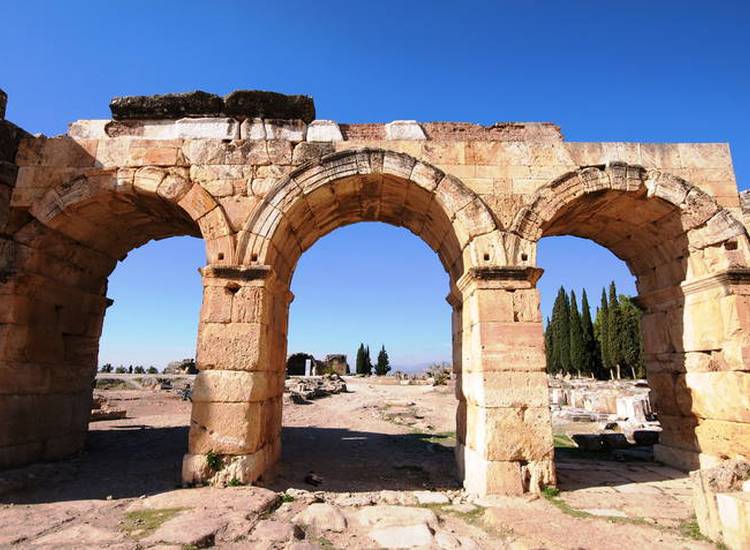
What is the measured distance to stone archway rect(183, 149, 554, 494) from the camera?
16.4 feet

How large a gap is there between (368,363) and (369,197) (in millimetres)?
35081

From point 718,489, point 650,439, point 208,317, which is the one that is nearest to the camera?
point 718,489

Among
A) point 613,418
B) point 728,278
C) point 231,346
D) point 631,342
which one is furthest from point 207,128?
point 631,342

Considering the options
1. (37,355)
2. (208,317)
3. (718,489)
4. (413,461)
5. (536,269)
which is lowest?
(413,461)

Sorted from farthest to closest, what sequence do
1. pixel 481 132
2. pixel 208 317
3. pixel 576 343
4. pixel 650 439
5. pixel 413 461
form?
pixel 576 343, pixel 650 439, pixel 413 461, pixel 481 132, pixel 208 317

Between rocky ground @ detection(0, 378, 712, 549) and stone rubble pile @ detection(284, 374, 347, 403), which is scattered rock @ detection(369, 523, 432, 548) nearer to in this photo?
rocky ground @ detection(0, 378, 712, 549)

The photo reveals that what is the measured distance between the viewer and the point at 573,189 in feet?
19.8

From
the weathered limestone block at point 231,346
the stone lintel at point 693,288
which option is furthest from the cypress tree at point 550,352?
the weathered limestone block at point 231,346

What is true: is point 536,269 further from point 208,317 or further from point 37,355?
point 37,355

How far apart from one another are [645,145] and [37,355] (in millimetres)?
9451

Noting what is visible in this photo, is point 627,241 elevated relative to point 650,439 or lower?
elevated

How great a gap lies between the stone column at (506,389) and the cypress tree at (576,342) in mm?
33185

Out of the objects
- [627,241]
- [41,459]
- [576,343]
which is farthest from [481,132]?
[576,343]

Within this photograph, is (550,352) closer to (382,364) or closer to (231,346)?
(382,364)
